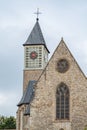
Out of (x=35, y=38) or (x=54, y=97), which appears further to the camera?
(x=35, y=38)

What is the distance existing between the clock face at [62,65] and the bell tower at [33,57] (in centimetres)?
927

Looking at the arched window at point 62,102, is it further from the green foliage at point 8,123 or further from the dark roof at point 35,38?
the green foliage at point 8,123

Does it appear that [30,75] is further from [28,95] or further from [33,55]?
[28,95]

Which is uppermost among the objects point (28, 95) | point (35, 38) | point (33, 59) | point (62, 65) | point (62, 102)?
point (35, 38)

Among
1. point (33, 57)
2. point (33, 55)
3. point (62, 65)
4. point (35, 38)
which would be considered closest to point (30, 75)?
point (33, 57)

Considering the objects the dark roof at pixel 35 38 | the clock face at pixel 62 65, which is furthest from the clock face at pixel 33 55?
the clock face at pixel 62 65

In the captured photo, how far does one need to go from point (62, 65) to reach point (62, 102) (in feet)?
13.3

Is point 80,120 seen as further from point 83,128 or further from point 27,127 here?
point 27,127

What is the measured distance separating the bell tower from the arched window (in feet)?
32.4

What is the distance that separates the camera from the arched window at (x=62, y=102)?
53.4 meters

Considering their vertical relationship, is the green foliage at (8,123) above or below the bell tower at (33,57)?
below

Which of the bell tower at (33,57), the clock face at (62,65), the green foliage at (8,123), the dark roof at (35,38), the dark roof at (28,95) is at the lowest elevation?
the green foliage at (8,123)

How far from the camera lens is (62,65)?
54.4 metres

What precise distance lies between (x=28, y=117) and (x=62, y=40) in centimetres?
927
